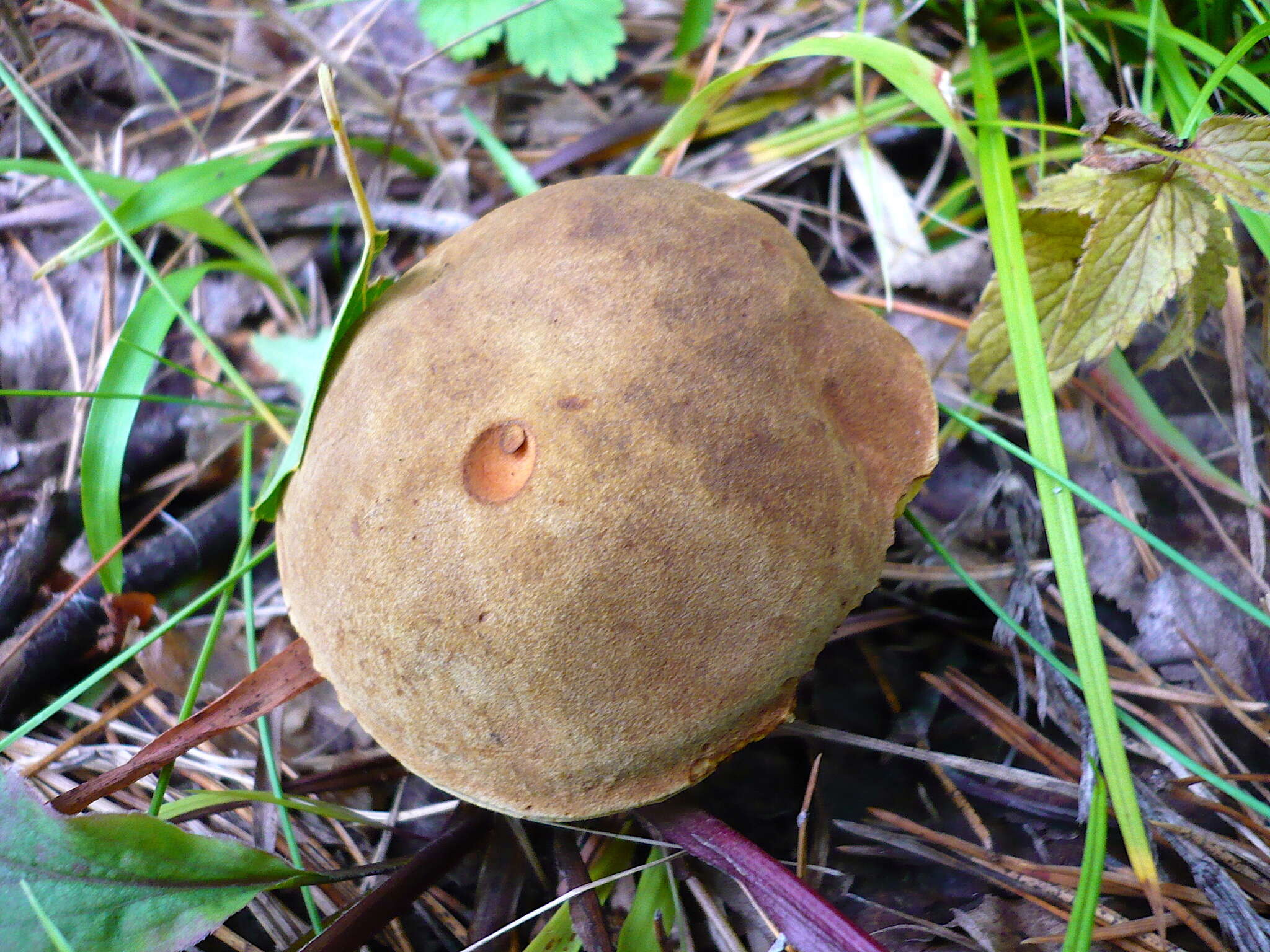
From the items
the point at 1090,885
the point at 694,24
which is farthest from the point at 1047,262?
the point at 694,24

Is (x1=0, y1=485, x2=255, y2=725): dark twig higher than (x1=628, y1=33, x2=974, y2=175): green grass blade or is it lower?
lower

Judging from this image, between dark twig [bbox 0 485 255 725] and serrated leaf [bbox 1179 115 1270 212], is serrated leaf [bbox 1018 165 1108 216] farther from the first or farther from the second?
dark twig [bbox 0 485 255 725]

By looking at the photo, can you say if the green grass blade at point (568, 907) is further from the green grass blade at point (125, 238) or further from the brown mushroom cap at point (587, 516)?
the green grass blade at point (125, 238)

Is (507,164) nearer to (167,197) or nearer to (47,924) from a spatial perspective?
(167,197)

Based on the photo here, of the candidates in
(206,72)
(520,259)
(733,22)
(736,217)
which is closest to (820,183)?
(733,22)

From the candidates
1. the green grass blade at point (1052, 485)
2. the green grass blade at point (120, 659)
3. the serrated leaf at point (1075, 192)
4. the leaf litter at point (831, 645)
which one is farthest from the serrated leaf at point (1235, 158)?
the green grass blade at point (120, 659)

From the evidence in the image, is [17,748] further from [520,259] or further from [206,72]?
[206,72]

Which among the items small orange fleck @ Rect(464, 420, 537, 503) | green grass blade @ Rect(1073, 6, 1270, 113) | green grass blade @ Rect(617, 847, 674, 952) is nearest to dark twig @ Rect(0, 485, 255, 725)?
small orange fleck @ Rect(464, 420, 537, 503)
